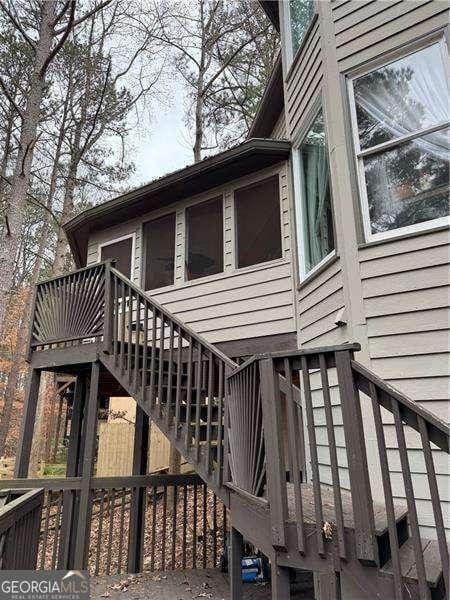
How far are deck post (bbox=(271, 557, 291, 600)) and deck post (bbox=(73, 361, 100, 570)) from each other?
10.3ft

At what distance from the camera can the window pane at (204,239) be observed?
668cm

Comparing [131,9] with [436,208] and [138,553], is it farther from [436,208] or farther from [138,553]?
[138,553]

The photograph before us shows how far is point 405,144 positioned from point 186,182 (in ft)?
11.5

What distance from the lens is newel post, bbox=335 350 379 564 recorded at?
6.24 ft

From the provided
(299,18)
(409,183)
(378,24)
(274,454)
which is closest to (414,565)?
(274,454)

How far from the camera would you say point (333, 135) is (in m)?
4.17

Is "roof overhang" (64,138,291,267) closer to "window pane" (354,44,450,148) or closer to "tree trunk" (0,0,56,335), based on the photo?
"tree trunk" (0,0,56,335)

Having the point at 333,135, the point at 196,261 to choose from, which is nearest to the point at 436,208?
the point at 333,135

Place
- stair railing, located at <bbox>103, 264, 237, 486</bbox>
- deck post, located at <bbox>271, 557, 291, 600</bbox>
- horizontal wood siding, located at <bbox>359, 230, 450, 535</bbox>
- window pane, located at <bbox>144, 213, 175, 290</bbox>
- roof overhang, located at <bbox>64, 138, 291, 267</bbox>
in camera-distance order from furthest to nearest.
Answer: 1. window pane, located at <bbox>144, 213, 175, 290</bbox>
2. roof overhang, located at <bbox>64, 138, 291, 267</bbox>
3. stair railing, located at <bbox>103, 264, 237, 486</bbox>
4. horizontal wood siding, located at <bbox>359, 230, 450, 535</bbox>
5. deck post, located at <bbox>271, 557, 291, 600</bbox>

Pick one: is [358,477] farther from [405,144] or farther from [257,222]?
[257,222]

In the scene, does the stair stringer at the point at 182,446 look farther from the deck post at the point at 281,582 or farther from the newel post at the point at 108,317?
the deck post at the point at 281,582

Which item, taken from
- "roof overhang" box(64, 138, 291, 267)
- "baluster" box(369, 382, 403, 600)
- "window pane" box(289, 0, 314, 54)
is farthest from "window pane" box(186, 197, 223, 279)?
"baluster" box(369, 382, 403, 600)

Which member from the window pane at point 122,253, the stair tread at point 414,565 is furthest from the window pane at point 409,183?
the window pane at point 122,253

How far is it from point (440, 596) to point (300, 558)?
664mm
